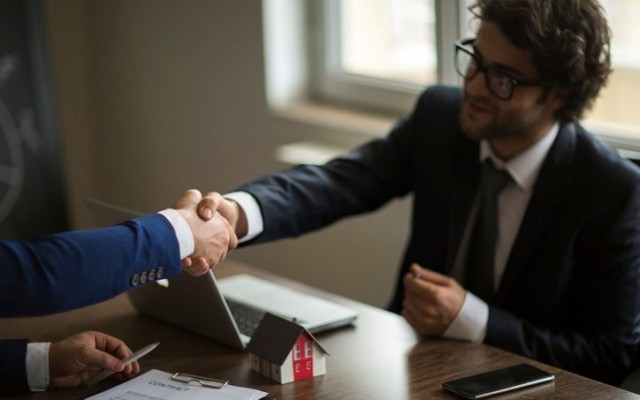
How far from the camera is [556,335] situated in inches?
86.4

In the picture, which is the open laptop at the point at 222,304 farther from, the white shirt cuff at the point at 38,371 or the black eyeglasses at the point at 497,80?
the black eyeglasses at the point at 497,80

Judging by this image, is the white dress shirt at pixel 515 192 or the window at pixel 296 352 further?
the white dress shirt at pixel 515 192

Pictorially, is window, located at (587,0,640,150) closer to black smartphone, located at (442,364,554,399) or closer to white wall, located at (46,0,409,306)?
white wall, located at (46,0,409,306)

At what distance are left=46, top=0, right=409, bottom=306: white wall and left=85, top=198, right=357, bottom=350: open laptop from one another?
1005 millimetres

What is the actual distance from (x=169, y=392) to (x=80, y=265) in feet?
0.89

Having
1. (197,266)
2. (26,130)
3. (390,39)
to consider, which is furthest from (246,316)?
(26,130)

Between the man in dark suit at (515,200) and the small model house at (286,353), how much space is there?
0.27 m

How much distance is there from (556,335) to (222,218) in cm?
71

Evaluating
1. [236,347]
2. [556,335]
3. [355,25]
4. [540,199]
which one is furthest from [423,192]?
[355,25]

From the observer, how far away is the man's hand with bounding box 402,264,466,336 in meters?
2.09

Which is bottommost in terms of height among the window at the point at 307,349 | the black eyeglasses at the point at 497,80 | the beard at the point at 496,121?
the window at the point at 307,349

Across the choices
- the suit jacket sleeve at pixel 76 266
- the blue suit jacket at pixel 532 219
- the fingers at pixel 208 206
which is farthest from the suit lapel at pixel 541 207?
the suit jacket sleeve at pixel 76 266

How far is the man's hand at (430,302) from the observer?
6.84ft

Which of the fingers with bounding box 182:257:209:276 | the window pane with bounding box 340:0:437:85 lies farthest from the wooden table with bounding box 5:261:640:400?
the window pane with bounding box 340:0:437:85
